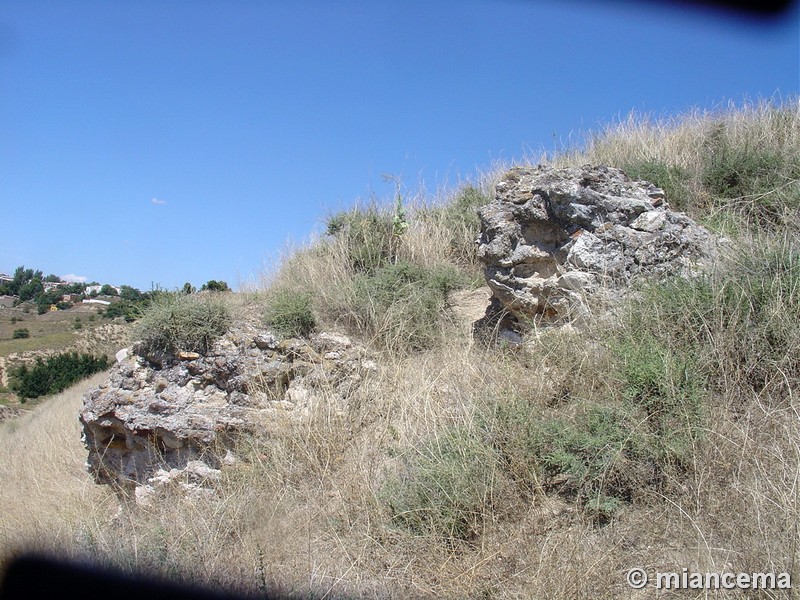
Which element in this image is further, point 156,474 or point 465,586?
point 156,474

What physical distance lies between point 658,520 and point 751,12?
447cm

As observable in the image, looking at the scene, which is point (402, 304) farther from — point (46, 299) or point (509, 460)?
point (46, 299)

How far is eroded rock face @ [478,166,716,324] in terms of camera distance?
19.0 feet

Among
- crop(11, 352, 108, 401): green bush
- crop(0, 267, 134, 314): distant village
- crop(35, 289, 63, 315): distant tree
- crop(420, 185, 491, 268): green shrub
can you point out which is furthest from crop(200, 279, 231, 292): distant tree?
crop(35, 289, 63, 315): distant tree

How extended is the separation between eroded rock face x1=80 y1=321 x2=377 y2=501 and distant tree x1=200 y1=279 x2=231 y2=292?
5.00 ft

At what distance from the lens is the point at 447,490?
411 cm

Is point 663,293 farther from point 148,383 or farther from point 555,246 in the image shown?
point 148,383

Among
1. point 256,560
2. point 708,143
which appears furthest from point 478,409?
point 708,143

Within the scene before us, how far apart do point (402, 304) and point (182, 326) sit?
2.53 metres

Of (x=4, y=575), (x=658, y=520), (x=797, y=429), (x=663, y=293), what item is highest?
(x=663, y=293)

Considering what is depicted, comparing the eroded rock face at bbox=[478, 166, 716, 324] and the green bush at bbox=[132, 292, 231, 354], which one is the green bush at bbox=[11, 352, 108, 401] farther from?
the eroded rock face at bbox=[478, 166, 716, 324]

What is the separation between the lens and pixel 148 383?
22.5 ft

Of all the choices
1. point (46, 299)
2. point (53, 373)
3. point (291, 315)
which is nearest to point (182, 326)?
point (291, 315)

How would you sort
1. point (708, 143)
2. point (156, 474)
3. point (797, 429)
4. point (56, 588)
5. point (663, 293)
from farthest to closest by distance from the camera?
1. point (708, 143)
2. point (156, 474)
3. point (663, 293)
4. point (56, 588)
5. point (797, 429)
